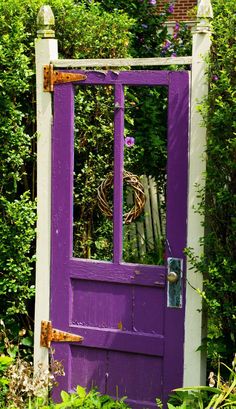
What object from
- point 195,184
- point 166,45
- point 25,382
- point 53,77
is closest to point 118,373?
point 25,382

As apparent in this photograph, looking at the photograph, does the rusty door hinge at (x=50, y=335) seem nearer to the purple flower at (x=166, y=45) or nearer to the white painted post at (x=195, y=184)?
the white painted post at (x=195, y=184)

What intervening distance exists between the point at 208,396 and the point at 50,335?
973 mm

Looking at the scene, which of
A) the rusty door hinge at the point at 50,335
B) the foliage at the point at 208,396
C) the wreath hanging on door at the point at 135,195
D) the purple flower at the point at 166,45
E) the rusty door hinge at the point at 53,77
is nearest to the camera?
the foliage at the point at 208,396

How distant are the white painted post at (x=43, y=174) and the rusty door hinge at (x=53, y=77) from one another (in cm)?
3

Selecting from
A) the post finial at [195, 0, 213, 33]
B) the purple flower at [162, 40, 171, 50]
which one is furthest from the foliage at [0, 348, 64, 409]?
the purple flower at [162, 40, 171, 50]

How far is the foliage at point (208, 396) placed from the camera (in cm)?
405

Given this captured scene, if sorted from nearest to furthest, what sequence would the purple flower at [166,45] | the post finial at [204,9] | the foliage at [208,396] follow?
the foliage at [208,396], the post finial at [204,9], the purple flower at [166,45]

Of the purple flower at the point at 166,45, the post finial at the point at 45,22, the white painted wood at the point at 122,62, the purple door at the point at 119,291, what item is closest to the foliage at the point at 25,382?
the purple door at the point at 119,291

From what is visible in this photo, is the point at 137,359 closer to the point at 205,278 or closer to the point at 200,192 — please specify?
the point at 205,278

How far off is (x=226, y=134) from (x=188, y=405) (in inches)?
55.3

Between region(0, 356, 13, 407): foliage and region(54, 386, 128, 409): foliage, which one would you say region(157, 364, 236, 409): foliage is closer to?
region(54, 386, 128, 409): foliage

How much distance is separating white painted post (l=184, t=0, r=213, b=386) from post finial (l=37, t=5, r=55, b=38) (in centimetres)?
88

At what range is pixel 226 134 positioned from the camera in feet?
13.5

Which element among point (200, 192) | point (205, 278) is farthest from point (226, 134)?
point (205, 278)
